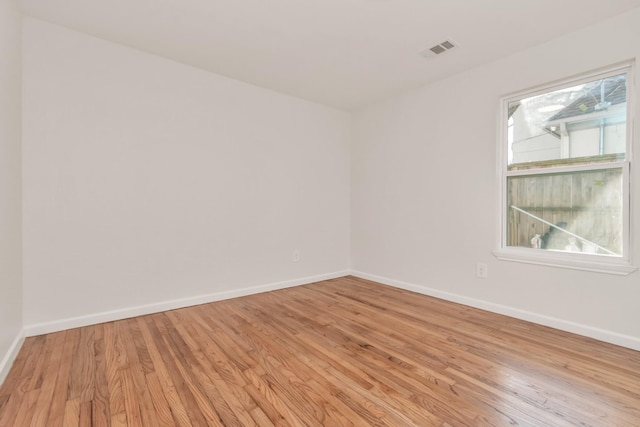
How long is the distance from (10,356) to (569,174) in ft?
14.0

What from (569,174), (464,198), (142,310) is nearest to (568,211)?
(569,174)

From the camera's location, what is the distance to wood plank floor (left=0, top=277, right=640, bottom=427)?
4.50 ft

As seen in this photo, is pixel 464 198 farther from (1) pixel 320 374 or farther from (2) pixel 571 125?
(1) pixel 320 374

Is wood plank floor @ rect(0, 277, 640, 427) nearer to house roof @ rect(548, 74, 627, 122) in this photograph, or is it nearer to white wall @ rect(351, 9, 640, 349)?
white wall @ rect(351, 9, 640, 349)

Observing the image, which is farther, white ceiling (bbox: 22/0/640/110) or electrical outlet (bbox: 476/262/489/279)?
electrical outlet (bbox: 476/262/489/279)

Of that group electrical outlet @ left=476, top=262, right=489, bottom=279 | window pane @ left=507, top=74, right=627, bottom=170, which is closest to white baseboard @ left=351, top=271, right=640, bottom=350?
electrical outlet @ left=476, top=262, right=489, bottom=279

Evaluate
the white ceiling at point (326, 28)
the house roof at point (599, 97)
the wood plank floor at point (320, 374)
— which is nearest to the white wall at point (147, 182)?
the white ceiling at point (326, 28)

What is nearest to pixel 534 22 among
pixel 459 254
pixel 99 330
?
pixel 459 254

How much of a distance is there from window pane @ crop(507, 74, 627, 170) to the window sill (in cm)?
78

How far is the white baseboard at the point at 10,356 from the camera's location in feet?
5.41

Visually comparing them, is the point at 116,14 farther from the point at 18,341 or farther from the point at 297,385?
the point at 297,385

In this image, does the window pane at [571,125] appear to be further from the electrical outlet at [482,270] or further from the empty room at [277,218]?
the electrical outlet at [482,270]

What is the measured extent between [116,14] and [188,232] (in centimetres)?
186

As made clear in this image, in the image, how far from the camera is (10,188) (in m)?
1.88
